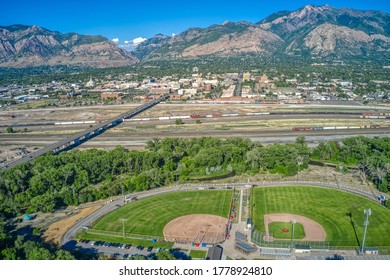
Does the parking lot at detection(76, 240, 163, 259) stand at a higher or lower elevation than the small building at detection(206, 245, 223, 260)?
lower

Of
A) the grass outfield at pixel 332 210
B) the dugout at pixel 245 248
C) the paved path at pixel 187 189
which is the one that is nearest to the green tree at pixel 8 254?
the paved path at pixel 187 189

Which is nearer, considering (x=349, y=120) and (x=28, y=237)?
(x=28, y=237)

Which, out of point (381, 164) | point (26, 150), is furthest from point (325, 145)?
point (26, 150)

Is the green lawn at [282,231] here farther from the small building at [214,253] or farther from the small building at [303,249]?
the small building at [214,253]

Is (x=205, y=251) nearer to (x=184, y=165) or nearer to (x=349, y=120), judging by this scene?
(x=184, y=165)

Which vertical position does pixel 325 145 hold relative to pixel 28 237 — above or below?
above

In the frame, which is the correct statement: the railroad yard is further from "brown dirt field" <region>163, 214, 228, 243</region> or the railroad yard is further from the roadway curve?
"brown dirt field" <region>163, 214, 228, 243</region>

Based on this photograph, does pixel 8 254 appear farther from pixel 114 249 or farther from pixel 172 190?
pixel 172 190

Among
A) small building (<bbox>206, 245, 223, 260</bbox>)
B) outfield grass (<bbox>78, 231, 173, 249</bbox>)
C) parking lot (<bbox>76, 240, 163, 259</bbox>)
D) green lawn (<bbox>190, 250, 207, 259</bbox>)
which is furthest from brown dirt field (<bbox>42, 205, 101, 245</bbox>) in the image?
small building (<bbox>206, 245, 223, 260</bbox>)
